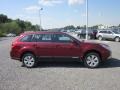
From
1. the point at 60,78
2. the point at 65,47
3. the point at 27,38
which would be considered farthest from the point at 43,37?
the point at 60,78

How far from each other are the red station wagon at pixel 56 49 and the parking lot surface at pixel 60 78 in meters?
0.43

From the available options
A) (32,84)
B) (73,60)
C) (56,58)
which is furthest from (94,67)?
(32,84)

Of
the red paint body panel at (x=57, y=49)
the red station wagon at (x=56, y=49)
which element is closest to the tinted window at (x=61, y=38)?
the red station wagon at (x=56, y=49)

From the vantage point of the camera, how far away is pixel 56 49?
39.8ft

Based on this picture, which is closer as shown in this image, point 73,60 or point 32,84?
point 32,84

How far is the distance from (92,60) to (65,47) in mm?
1332

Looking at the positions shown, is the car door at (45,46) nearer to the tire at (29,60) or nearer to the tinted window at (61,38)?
the tinted window at (61,38)

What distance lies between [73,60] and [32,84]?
3.85 metres

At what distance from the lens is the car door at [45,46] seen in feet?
40.0

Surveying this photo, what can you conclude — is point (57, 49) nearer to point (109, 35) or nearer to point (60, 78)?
point (60, 78)

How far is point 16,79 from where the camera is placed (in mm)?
9477

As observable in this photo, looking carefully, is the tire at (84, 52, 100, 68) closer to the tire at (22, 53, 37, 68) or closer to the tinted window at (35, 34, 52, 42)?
the tinted window at (35, 34, 52, 42)

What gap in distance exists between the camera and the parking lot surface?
8.16m

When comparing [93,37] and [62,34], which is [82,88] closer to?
[62,34]
